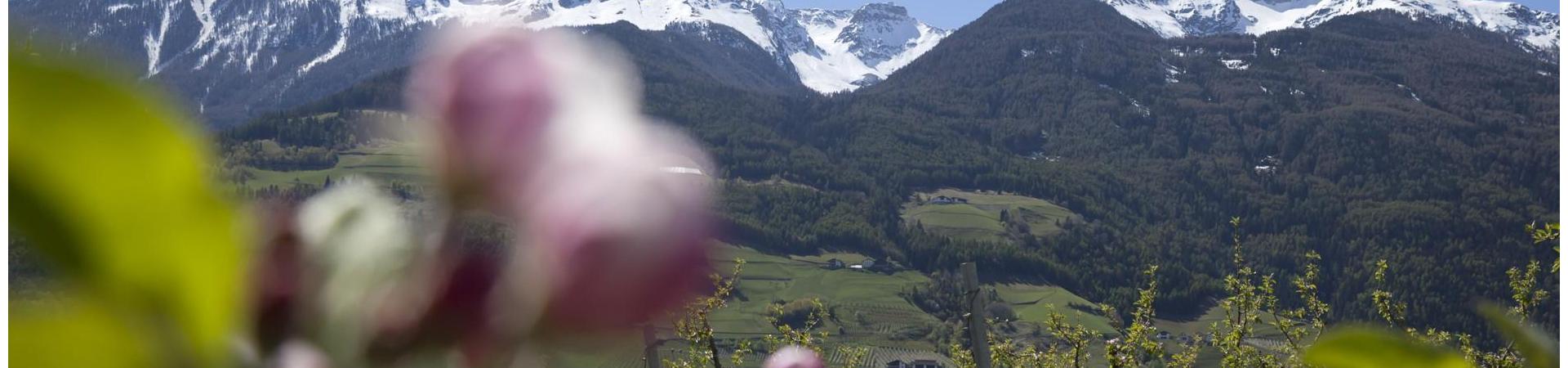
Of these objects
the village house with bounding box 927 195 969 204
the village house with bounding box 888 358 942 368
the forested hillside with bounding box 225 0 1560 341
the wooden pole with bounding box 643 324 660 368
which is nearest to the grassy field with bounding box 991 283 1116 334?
the forested hillside with bounding box 225 0 1560 341

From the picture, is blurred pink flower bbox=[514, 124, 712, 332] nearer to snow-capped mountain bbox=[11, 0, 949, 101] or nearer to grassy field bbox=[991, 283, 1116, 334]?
grassy field bbox=[991, 283, 1116, 334]

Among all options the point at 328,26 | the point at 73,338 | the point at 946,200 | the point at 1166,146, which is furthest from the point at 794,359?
the point at 328,26

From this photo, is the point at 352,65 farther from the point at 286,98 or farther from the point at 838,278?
the point at 838,278

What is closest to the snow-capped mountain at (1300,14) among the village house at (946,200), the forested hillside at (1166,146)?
the forested hillside at (1166,146)

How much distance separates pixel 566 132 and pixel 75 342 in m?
0.05

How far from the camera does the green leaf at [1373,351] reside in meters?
0.27

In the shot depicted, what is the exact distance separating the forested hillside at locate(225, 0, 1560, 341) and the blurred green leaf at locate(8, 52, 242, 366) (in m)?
48.9

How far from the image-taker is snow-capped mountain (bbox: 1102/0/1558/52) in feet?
311

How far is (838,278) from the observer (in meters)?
50.4

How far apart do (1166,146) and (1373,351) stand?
73.8 m

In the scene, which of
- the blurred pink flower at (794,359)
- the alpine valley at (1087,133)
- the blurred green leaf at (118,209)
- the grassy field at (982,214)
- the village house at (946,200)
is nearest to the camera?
the blurred green leaf at (118,209)

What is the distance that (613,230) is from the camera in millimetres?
136

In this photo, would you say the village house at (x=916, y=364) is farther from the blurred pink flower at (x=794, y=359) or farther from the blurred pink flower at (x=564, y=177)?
the blurred pink flower at (x=564, y=177)

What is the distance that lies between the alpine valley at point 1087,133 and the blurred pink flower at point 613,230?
39.5 meters
